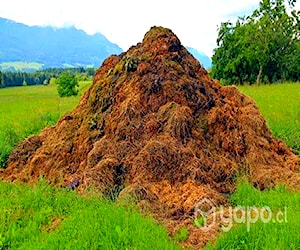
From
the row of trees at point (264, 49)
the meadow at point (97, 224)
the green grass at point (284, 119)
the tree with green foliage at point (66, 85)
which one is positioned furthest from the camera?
the tree with green foliage at point (66, 85)

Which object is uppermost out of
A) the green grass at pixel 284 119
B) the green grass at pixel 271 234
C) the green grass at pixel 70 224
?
the green grass at pixel 284 119

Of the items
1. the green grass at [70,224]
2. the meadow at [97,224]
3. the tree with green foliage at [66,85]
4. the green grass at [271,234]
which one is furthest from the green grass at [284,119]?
the tree with green foliage at [66,85]

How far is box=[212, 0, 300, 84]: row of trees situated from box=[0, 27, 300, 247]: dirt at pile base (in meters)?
26.8

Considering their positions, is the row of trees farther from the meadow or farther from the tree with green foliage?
the meadow

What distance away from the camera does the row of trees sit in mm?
33969

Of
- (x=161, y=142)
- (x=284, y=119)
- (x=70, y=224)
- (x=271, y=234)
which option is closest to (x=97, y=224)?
(x=70, y=224)

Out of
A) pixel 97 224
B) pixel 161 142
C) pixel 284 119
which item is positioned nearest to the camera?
pixel 97 224

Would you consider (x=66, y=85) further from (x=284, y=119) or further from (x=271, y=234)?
(x=271, y=234)

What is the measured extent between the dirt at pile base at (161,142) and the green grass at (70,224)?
0.44m

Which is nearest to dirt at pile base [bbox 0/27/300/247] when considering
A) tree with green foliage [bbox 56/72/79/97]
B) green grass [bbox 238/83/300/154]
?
green grass [bbox 238/83/300/154]

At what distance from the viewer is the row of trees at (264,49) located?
3397 cm

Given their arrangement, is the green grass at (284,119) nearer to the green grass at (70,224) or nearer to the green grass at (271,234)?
the green grass at (271,234)

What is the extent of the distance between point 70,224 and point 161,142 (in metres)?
2.10

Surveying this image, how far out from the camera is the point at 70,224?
480cm
